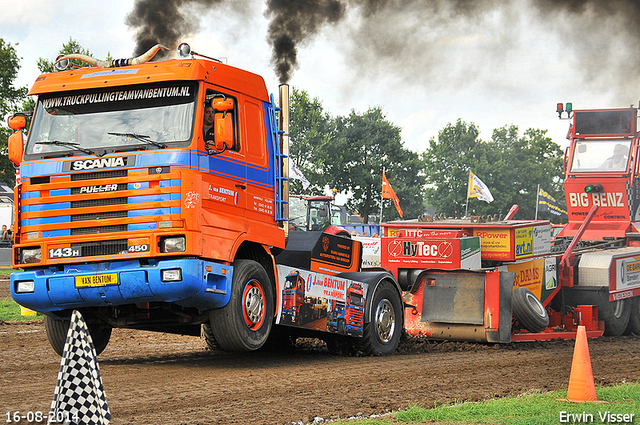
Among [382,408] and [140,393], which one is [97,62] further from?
[382,408]

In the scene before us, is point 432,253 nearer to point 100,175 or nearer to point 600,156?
point 100,175

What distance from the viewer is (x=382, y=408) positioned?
6.47m

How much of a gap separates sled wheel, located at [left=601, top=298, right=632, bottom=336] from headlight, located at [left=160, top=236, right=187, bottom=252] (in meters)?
8.96

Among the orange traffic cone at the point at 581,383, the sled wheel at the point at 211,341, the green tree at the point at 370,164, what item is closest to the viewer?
the orange traffic cone at the point at 581,383

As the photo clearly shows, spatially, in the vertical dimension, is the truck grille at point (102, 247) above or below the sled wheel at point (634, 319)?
above

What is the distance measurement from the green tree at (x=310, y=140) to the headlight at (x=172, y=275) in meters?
45.4

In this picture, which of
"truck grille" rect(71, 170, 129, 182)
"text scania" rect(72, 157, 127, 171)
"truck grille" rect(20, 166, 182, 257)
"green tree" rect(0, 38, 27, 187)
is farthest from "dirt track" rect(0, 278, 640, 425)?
"green tree" rect(0, 38, 27, 187)

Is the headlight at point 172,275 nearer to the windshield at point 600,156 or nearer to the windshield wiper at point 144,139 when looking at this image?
the windshield wiper at point 144,139

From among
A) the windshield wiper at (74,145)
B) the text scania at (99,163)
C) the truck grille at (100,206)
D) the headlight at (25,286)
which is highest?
the windshield wiper at (74,145)

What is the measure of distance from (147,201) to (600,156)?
38.5 feet

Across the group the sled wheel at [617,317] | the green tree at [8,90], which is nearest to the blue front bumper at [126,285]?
the sled wheel at [617,317]

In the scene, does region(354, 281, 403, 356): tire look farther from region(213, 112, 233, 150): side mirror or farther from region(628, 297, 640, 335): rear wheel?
region(628, 297, 640, 335): rear wheel

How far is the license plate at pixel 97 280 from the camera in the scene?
7480mm

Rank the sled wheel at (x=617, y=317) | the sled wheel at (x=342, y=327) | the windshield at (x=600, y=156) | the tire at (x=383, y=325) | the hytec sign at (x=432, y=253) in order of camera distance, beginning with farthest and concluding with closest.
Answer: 1. the windshield at (x=600, y=156)
2. the sled wheel at (x=617, y=317)
3. the hytec sign at (x=432, y=253)
4. the tire at (x=383, y=325)
5. the sled wheel at (x=342, y=327)
